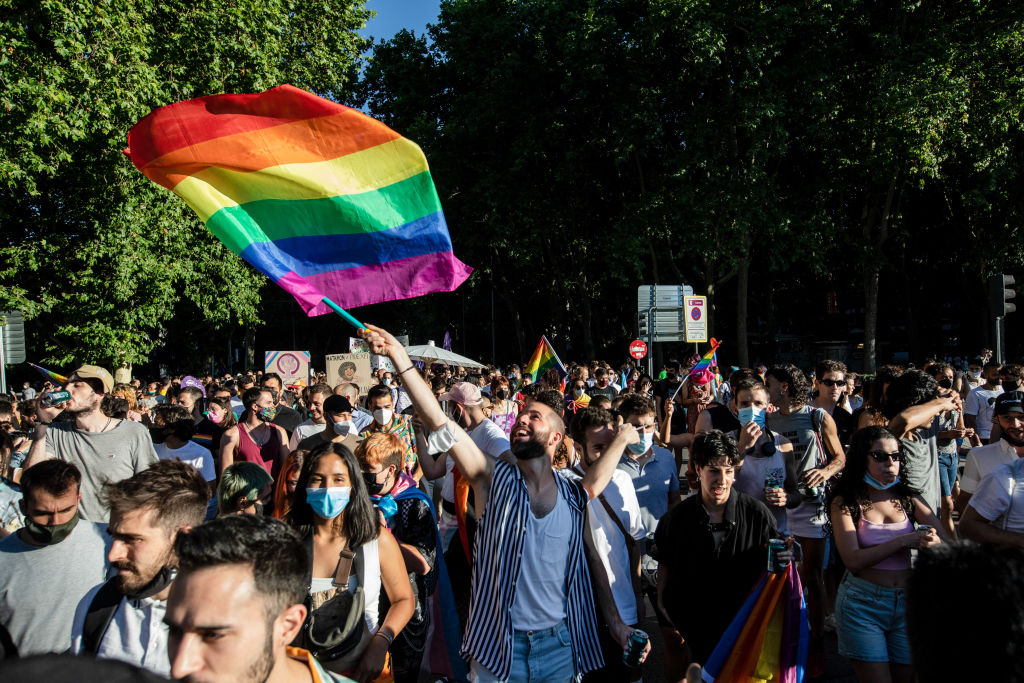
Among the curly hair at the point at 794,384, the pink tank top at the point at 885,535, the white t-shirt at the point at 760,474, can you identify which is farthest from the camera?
the curly hair at the point at 794,384

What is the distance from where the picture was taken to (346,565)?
3.24m

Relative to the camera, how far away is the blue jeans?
11.3 ft

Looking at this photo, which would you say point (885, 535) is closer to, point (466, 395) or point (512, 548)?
point (512, 548)

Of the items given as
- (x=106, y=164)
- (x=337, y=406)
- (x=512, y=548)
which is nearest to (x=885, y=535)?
(x=512, y=548)

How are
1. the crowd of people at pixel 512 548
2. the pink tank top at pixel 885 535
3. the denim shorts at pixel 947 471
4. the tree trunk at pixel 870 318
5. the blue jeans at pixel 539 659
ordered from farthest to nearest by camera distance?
the tree trunk at pixel 870 318 < the denim shorts at pixel 947 471 < the pink tank top at pixel 885 535 < the blue jeans at pixel 539 659 < the crowd of people at pixel 512 548

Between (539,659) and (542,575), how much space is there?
0.32 m

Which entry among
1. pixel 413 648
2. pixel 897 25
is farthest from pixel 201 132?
pixel 897 25

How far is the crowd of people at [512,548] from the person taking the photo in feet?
6.85

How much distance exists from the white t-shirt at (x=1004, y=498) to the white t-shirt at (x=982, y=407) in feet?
17.9

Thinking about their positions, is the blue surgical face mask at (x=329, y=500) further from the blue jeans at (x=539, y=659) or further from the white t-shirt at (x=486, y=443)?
the white t-shirt at (x=486, y=443)

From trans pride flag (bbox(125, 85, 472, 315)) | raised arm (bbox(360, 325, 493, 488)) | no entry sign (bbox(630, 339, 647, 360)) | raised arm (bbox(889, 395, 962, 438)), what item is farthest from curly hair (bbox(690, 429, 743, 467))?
no entry sign (bbox(630, 339, 647, 360))

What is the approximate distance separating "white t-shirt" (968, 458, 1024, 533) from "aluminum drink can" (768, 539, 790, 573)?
3.90 feet

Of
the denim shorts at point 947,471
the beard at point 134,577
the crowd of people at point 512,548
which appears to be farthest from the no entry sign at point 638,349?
the beard at point 134,577

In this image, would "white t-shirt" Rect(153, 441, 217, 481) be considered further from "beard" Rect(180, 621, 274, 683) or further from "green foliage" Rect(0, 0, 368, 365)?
"green foliage" Rect(0, 0, 368, 365)
